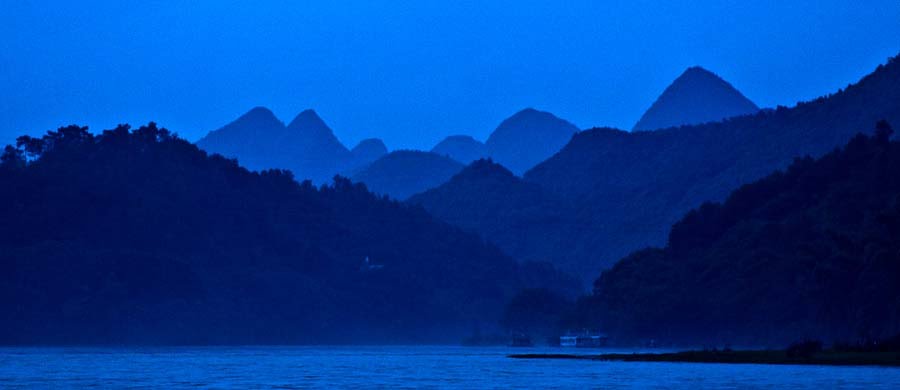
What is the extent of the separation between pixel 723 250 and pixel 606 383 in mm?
116659

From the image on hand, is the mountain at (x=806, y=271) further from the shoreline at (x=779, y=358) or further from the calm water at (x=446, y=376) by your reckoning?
the calm water at (x=446, y=376)

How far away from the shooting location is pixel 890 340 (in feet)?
355

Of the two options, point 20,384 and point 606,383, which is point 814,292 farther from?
point 20,384

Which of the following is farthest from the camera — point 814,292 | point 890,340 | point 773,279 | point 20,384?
point 773,279

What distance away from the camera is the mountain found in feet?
468

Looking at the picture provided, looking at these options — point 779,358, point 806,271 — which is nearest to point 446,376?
point 779,358

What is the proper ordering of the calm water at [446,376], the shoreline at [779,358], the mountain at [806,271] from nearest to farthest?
the calm water at [446,376], the shoreline at [779,358], the mountain at [806,271]

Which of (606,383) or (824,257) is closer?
(606,383)

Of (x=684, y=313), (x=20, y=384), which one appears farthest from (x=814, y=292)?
(x=20, y=384)

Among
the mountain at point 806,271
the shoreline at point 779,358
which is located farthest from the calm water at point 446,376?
the mountain at point 806,271

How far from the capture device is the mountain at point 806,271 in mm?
142625

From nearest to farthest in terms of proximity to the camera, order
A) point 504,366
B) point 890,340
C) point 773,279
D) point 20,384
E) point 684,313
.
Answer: point 20,384
point 890,340
point 504,366
point 773,279
point 684,313

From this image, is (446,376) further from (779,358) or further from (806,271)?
(806,271)

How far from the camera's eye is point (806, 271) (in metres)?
158
